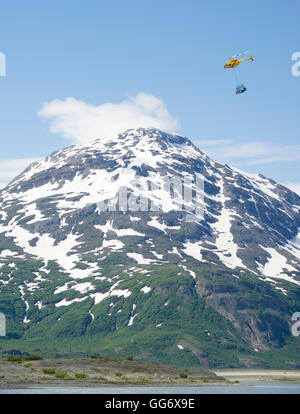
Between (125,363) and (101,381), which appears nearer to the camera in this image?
(101,381)
